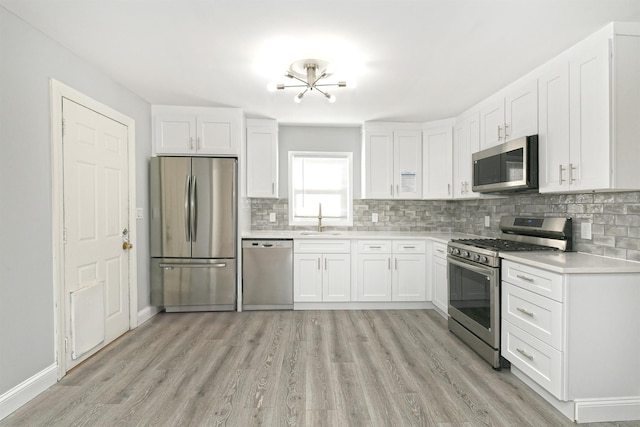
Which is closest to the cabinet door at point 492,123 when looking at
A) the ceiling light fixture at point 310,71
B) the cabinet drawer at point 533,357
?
the ceiling light fixture at point 310,71

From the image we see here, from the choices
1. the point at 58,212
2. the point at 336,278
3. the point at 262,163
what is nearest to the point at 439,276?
Result: the point at 336,278

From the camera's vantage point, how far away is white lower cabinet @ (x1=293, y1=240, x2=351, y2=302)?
13.1 feet

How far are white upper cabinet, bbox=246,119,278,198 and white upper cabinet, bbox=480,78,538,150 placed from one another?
2.46m

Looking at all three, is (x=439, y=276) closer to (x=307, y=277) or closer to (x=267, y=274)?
(x=307, y=277)

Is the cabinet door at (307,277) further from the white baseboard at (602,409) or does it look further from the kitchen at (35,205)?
the white baseboard at (602,409)

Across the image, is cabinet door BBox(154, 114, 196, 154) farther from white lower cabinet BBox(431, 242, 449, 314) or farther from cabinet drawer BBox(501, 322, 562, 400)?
cabinet drawer BBox(501, 322, 562, 400)

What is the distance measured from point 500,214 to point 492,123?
1.02 meters

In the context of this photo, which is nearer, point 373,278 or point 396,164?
point 373,278

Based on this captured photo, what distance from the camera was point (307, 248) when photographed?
402cm

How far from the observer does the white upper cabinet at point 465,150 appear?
3.65m

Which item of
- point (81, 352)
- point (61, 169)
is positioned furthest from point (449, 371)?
point (61, 169)

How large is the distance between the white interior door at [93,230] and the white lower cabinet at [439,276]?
3330mm

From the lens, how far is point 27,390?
210 centimetres

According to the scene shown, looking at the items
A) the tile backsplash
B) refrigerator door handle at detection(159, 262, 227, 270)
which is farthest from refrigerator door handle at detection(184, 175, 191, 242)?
the tile backsplash
